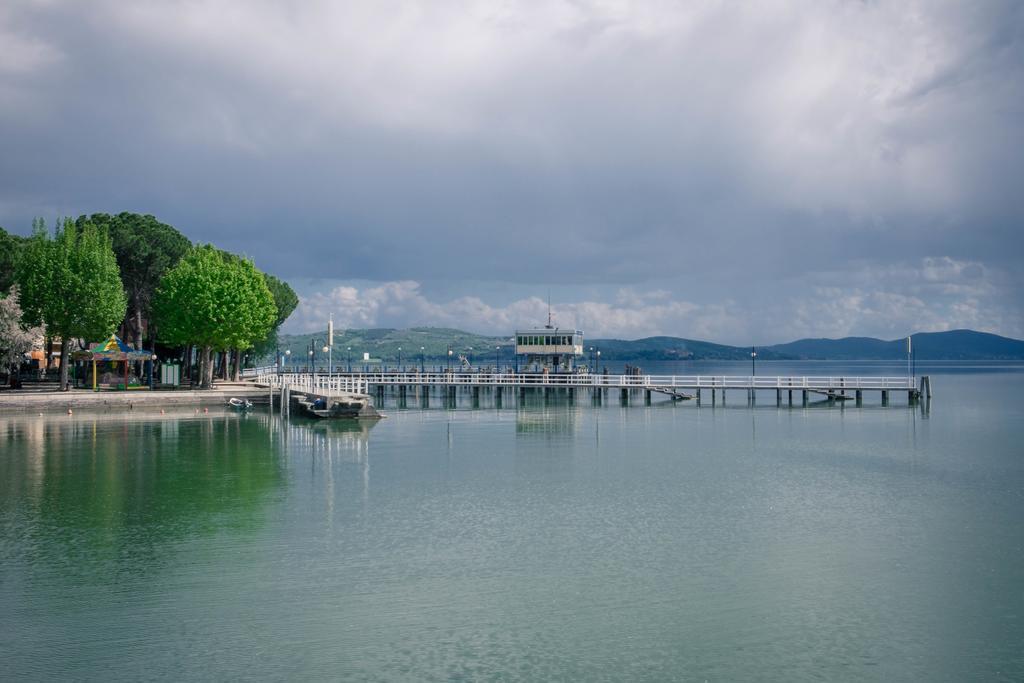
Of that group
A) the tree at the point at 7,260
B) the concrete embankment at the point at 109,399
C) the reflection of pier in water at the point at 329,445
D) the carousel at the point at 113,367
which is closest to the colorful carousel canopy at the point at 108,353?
the carousel at the point at 113,367

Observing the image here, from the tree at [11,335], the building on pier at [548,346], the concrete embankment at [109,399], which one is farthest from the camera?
the building on pier at [548,346]

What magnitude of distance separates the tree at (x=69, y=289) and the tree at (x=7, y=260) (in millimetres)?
4978

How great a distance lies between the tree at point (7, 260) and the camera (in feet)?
237

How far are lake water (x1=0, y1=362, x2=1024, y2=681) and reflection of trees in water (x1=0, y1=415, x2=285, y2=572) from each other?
171mm

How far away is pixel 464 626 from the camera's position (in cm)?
1750

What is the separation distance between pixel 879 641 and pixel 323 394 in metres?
51.5

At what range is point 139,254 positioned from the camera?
78000 mm

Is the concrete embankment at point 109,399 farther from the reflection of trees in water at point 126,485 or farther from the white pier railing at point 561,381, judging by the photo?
the reflection of trees in water at point 126,485

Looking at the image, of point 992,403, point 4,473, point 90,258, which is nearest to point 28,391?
point 90,258

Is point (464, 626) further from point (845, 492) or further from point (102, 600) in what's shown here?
point (845, 492)

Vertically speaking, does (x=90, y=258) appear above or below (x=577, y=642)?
above

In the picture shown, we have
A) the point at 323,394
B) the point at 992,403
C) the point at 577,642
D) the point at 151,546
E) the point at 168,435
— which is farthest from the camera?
the point at 992,403

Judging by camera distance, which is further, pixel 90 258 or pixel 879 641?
pixel 90 258

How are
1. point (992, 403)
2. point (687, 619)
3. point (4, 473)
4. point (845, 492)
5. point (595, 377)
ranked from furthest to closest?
point (992, 403) < point (595, 377) < point (4, 473) < point (845, 492) < point (687, 619)
